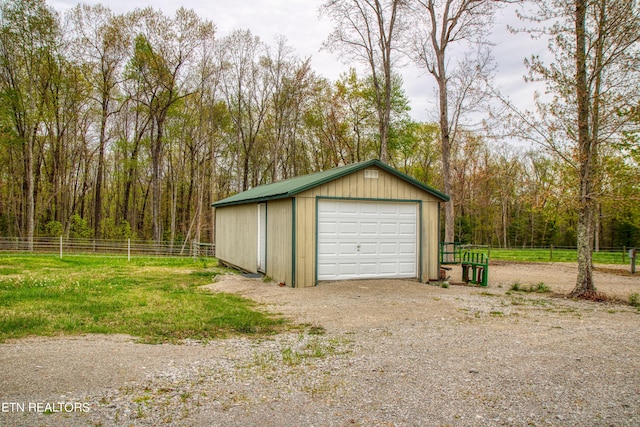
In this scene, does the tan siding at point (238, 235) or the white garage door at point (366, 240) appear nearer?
the white garage door at point (366, 240)

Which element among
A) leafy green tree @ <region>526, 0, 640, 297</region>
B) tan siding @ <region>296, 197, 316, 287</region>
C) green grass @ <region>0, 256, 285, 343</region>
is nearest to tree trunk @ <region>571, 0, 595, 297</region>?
leafy green tree @ <region>526, 0, 640, 297</region>

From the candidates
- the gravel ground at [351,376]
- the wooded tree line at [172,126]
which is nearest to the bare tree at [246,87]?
the wooded tree line at [172,126]

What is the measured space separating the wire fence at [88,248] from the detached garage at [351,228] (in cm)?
859

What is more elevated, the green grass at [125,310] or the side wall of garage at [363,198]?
the side wall of garage at [363,198]

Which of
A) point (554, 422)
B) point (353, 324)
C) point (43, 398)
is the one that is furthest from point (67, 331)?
point (554, 422)

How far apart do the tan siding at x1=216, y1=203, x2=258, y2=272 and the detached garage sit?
56 centimetres

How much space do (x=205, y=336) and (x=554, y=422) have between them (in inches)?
160

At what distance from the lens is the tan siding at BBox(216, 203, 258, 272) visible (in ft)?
40.1

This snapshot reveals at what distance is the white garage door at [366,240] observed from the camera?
1001 cm

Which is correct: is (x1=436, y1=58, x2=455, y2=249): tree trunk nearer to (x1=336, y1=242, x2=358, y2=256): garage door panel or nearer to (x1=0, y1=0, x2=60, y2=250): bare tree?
(x1=336, y1=242, x2=358, y2=256): garage door panel

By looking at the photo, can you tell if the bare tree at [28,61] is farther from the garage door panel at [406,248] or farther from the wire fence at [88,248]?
the garage door panel at [406,248]

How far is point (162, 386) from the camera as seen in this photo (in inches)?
148

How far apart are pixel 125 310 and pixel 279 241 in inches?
162

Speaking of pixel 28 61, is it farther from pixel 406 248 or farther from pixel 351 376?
pixel 351 376
